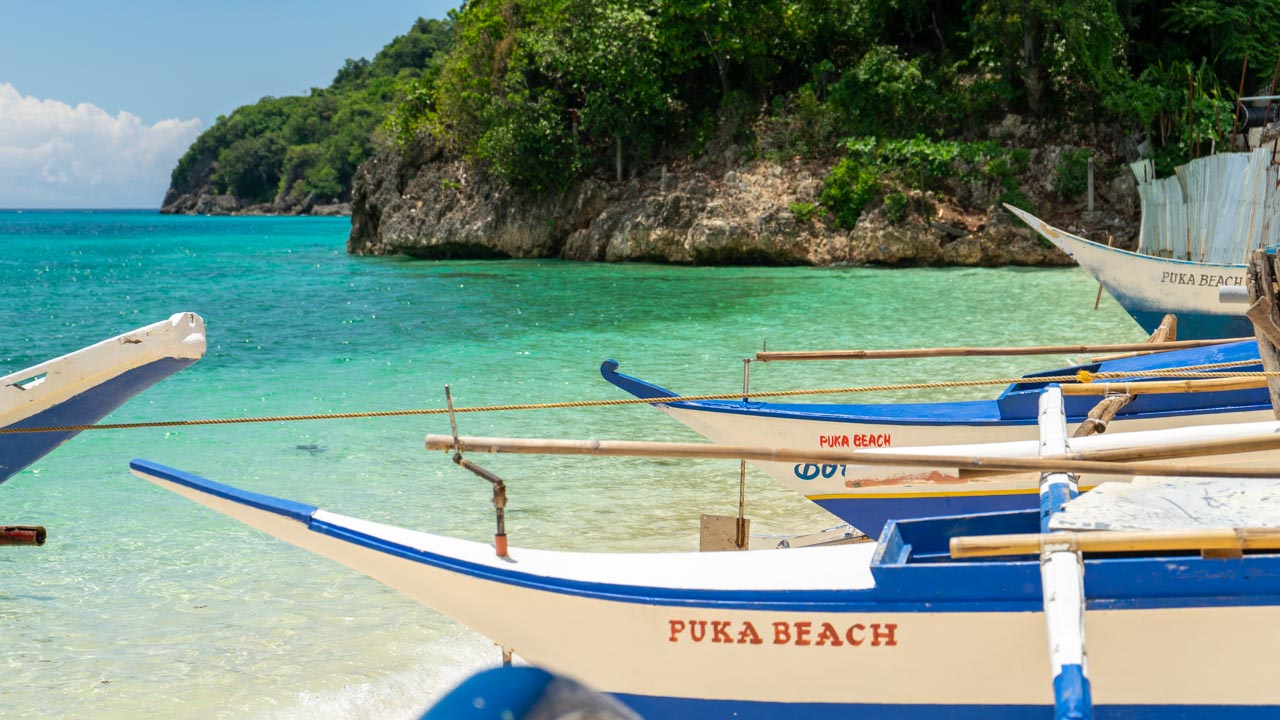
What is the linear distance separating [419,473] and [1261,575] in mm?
6388

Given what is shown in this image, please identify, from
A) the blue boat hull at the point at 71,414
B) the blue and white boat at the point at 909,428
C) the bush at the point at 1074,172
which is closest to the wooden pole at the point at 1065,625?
the blue and white boat at the point at 909,428

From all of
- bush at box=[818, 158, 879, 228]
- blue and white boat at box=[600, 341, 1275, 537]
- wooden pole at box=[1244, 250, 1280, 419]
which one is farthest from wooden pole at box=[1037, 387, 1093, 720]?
bush at box=[818, 158, 879, 228]

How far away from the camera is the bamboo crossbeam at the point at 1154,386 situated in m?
5.45

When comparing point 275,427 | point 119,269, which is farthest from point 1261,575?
point 119,269

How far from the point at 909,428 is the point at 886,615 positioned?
278 cm

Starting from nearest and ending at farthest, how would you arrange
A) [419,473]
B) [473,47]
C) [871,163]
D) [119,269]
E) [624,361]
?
1. [419,473]
2. [624,361]
3. [871,163]
4. [473,47]
5. [119,269]

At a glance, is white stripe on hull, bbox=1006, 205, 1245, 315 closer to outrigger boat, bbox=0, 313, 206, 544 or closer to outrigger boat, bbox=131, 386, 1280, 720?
outrigger boat, bbox=131, 386, 1280, 720

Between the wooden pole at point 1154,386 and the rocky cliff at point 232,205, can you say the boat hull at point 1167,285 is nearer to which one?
the wooden pole at point 1154,386

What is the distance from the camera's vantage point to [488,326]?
57.5 feet

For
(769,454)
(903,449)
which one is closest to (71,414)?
(769,454)

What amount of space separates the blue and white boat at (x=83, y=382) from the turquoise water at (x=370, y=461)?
118 cm

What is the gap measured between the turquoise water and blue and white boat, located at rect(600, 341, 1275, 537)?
3.13ft

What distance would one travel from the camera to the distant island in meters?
24.0

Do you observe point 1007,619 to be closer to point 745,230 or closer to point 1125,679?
point 1125,679
